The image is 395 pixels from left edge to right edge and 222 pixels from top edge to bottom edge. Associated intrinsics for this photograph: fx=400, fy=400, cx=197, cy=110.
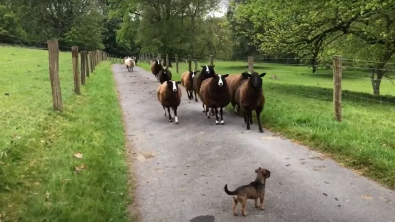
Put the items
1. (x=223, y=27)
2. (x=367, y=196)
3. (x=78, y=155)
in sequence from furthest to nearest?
1. (x=223, y=27)
2. (x=78, y=155)
3. (x=367, y=196)

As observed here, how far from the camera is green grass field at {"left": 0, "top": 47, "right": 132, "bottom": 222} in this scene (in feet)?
16.0

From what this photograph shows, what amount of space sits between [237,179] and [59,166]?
2821mm

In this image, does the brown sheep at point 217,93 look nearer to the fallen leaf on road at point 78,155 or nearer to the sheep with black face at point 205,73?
the sheep with black face at point 205,73

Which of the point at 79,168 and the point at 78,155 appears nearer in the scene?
the point at 79,168

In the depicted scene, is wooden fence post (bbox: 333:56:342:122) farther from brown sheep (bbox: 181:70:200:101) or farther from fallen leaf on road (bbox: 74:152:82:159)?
brown sheep (bbox: 181:70:200:101)

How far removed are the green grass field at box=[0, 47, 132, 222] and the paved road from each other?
415mm

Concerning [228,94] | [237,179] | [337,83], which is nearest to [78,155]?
[237,179]

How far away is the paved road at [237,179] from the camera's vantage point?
5.19m

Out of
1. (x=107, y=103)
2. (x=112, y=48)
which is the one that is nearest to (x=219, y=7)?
(x=107, y=103)

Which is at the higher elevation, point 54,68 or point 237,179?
point 54,68

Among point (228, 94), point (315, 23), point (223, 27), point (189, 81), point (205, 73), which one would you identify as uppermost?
point (223, 27)

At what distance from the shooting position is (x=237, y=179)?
6.45 metres

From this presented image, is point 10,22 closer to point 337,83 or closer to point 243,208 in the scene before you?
point 337,83

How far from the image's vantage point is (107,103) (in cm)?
1404
